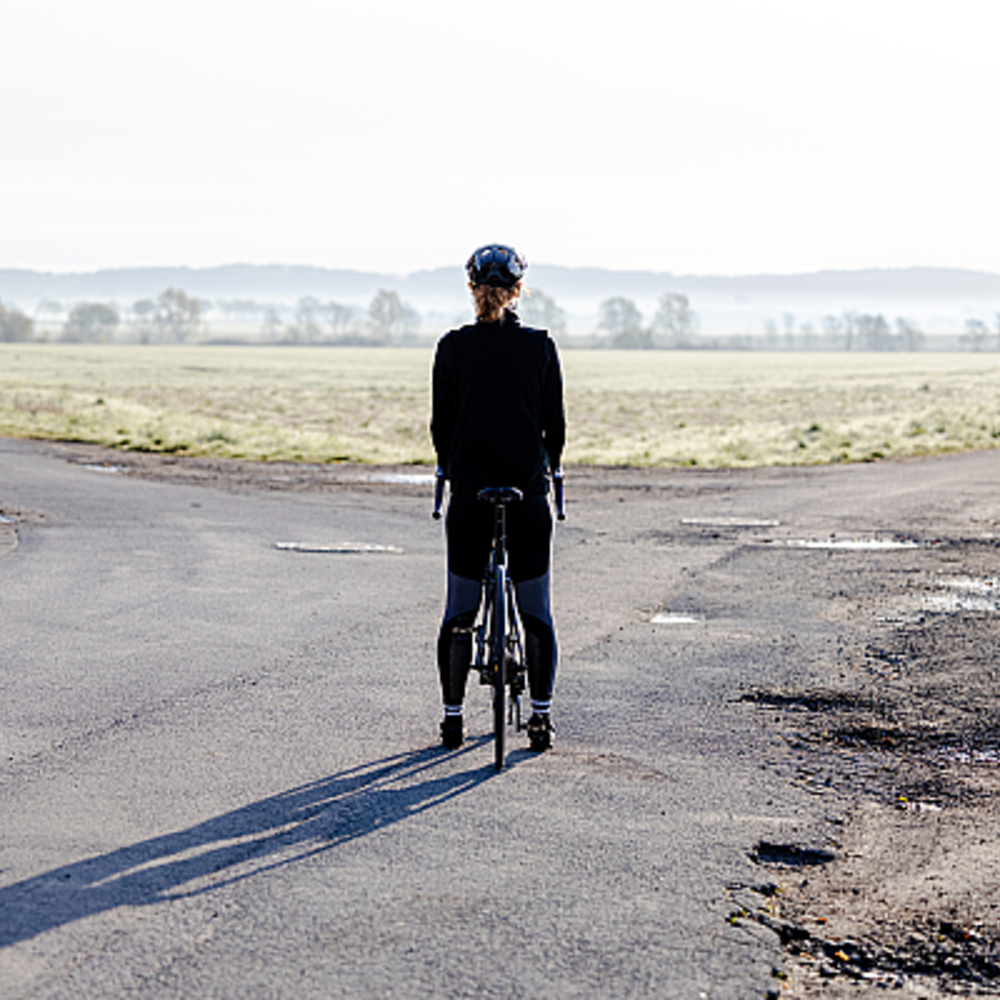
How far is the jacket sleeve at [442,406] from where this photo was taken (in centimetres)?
557

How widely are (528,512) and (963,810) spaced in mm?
2231

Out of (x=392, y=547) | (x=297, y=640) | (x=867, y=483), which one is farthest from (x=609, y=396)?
(x=297, y=640)

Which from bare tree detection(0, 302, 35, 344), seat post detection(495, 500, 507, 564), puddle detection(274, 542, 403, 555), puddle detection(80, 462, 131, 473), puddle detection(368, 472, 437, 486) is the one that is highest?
bare tree detection(0, 302, 35, 344)

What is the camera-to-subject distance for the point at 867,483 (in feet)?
62.7

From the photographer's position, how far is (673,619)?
9164 mm

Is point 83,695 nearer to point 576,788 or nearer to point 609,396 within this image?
point 576,788

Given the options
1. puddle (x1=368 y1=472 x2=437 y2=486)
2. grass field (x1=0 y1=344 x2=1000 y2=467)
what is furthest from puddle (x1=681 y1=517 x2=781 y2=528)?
grass field (x1=0 y1=344 x2=1000 y2=467)

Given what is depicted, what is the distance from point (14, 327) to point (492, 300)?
574 ft

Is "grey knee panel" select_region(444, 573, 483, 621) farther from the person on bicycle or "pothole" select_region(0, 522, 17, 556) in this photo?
"pothole" select_region(0, 522, 17, 556)

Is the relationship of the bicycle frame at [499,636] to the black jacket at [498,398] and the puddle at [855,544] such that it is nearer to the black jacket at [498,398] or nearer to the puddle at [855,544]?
the black jacket at [498,398]

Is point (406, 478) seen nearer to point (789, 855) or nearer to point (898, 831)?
point (898, 831)

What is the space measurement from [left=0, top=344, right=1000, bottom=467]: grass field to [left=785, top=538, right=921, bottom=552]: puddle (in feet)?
32.8

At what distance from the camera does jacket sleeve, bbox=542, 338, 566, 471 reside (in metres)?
5.58

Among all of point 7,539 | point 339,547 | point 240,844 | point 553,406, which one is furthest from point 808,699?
point 7,539
